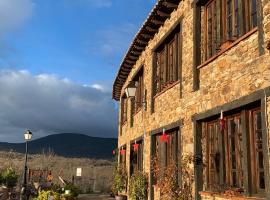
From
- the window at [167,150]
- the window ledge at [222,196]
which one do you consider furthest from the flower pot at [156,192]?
the window ledge at [222,196]

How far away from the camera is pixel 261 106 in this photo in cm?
685

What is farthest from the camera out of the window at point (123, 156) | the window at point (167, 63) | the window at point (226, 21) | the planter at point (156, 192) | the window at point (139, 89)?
the window at point (123, 156)

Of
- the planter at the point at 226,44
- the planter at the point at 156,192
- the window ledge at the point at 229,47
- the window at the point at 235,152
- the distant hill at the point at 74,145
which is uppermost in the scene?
the distant hill at the point at 74,145

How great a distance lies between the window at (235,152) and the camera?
288 inches

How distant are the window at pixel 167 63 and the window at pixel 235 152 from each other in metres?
3.15

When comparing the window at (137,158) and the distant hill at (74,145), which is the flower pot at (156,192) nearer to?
the window at (137,158)

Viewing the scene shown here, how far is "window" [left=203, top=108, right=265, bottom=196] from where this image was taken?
Answer: 24.0 ft

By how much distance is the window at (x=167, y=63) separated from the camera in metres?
→ 12.1

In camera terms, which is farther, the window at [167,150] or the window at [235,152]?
the window at [167,150]

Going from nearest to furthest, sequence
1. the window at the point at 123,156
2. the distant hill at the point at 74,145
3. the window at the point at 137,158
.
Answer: the window at the point at 137,158 → the window at the point at 123,156 → the distant hill at the point at 74,145

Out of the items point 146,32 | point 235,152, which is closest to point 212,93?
point 235,152

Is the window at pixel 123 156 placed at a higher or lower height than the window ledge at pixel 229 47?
lower

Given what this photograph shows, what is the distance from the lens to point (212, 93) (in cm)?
886

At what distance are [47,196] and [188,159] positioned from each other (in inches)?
235
